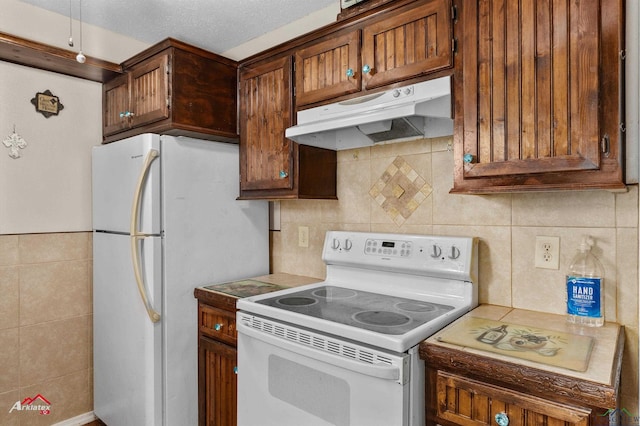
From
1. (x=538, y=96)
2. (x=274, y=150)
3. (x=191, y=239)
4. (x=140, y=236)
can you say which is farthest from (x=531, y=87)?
(x=140, y=236)

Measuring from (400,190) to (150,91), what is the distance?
144 centimetres

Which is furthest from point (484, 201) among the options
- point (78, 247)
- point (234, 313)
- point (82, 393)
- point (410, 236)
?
point (82, 393)

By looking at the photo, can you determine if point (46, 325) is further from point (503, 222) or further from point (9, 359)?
point (503, 222)

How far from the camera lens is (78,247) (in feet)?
7.86

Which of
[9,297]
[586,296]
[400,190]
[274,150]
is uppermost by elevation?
[274,150]

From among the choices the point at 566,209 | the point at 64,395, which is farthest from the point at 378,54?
the point at 64,395

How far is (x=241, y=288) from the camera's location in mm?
2070

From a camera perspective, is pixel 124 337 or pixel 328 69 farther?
pixel 124 337

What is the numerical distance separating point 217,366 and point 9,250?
132cm

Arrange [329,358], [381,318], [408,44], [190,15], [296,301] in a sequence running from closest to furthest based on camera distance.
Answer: [329,358], [381,318], [408,44], [296,301], [190,15]

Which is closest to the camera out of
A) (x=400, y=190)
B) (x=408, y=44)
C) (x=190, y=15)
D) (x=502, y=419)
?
(x=502, y=419)

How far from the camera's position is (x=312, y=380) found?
4.61 feet

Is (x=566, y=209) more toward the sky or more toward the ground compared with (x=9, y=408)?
more toward the sky

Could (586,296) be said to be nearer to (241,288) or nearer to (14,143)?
(241,288)
